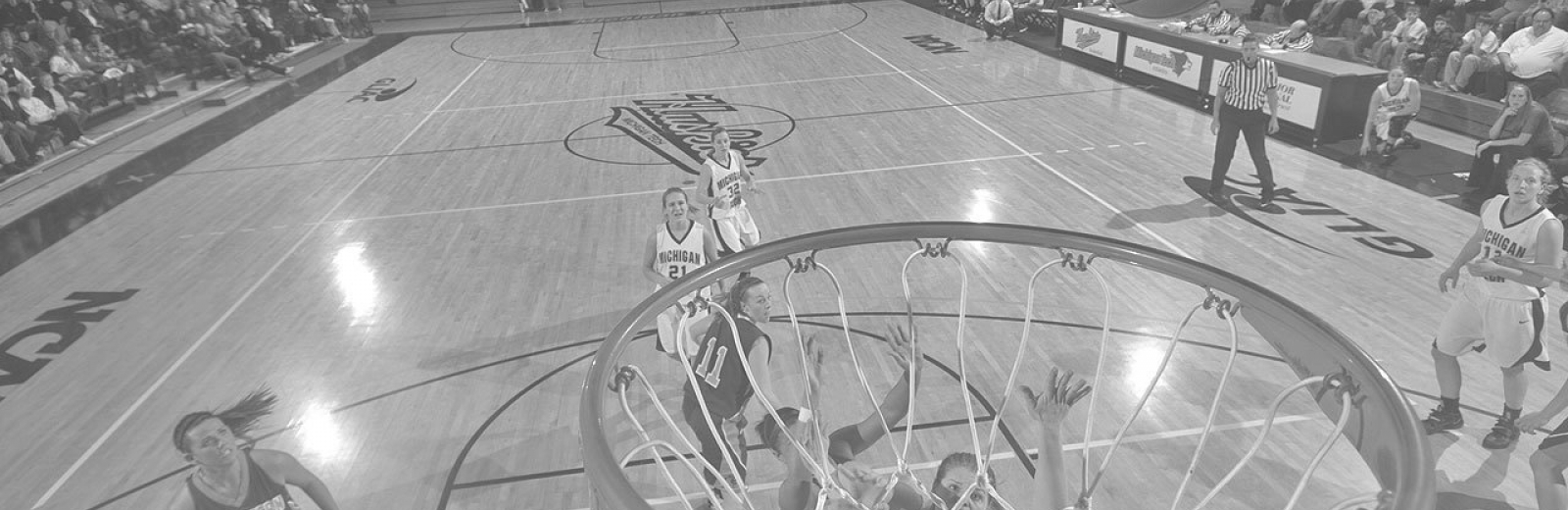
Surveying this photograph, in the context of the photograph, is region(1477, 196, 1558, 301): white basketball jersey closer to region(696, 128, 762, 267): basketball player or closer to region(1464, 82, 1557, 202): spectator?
region(696, 128, 762, 267): basketball player

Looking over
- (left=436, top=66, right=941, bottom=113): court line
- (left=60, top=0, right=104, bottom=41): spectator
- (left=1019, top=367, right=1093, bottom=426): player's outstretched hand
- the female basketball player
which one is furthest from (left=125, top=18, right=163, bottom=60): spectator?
(left=1019, top=367, right=1093, bottom=426): player's outstretched hand

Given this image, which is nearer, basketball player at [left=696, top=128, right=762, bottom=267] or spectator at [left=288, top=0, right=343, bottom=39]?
basketball player at [left=696, top=128, right=762, bottom=267]

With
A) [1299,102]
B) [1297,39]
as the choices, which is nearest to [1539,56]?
[1299,102]

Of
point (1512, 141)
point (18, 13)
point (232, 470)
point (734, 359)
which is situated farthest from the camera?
point (18, 13)

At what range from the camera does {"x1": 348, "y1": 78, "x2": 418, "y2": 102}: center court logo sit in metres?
15.5

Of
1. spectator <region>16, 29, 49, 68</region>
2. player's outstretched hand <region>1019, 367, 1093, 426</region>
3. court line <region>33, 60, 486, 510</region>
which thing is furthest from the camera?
spectator <region>16, 29, 49, 68</region>

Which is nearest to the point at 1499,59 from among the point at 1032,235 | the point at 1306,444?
the point at 1306,444

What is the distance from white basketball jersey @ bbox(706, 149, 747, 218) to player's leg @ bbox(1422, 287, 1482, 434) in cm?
449

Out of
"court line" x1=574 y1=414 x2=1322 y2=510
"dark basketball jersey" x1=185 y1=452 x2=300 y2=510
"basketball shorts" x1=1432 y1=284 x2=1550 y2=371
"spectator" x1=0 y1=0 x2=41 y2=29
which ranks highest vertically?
"spectator" x1=0 y1=0 x2=41 y2=29

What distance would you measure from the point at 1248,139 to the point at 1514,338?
426 cm

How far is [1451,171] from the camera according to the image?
920 centimetres

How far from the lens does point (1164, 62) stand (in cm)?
1324

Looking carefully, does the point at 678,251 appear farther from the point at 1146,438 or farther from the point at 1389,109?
the point at 1389,109

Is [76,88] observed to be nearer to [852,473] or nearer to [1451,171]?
[852,473]
